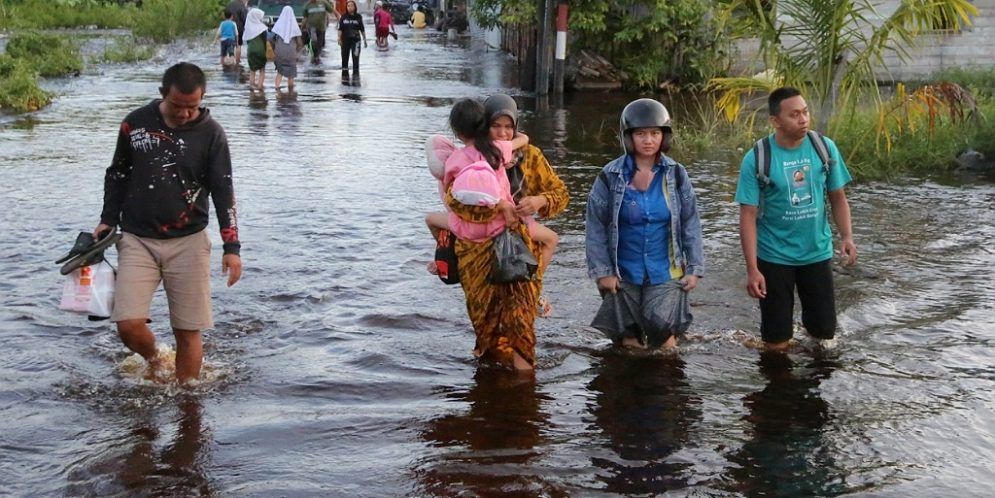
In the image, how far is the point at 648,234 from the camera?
626 centimetres

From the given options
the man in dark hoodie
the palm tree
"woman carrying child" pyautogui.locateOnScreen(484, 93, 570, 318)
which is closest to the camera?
the man in dark hoodie

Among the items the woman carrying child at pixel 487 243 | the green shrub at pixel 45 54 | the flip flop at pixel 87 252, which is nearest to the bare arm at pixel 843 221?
the woman carrying child at pixel 487 243

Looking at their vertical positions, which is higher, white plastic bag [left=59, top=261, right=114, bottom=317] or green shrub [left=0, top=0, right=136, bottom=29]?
green shrub [left=0, top=0, right=136, bottom=29]

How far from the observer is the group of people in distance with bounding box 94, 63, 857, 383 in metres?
5.81

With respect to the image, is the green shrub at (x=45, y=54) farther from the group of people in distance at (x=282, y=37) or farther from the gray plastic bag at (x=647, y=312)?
the gray plastic bag at (x=647, y=312)


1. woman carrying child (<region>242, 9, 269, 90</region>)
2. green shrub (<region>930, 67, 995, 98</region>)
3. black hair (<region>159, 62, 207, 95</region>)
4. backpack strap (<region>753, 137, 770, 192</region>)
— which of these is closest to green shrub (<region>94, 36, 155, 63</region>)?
woman carrying child (<region>242, 9, 269, 90</region>)

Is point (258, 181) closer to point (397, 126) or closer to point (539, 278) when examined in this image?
point (397, 126)

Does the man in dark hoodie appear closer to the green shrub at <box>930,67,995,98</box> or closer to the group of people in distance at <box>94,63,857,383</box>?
the group of people in distance at <box>94,63,857,383</box>

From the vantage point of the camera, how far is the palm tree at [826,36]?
8.98 meters

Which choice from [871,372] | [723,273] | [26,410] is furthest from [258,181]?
[871,372]

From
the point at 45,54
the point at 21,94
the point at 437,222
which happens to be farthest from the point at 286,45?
the point at 437,222

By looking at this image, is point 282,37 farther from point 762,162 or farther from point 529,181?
point 762,162

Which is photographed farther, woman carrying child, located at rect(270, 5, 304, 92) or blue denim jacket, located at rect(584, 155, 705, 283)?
woman carrying child, located at rect(270, 5, 304, 92)

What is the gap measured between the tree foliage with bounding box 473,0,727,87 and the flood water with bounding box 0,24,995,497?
34.1 ft
